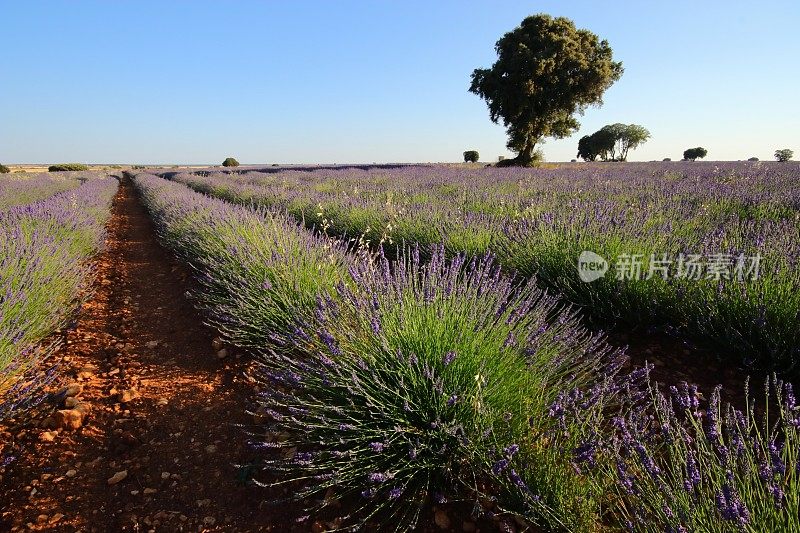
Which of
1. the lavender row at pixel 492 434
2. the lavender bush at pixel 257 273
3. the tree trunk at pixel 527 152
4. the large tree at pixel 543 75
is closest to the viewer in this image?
the lavender row at pixel 492 434

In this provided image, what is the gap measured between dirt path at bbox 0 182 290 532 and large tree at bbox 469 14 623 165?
67.7 feet

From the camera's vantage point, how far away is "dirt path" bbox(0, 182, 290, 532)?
1.69 m

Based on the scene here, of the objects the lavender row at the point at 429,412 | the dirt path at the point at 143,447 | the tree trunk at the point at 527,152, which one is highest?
the tree trunk at the point at 527,152

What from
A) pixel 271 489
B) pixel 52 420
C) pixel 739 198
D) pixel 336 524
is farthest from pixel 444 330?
pixel 739 198

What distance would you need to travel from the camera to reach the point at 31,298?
114 inches

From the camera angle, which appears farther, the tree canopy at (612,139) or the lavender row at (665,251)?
the tree canopy at (612,139)

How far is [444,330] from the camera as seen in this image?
1.87 meters

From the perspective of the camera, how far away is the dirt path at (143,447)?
1687 mm

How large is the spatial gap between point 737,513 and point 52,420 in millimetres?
2908

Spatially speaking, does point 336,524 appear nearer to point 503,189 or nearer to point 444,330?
point 444,330

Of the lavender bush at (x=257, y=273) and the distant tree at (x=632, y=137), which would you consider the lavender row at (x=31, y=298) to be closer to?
the lavender bush at (x=257, y=273)

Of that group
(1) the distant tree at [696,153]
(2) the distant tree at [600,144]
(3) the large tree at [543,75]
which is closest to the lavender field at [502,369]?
(3) the large tree at [543,75]

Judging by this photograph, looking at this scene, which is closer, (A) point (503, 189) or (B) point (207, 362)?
(B) point (207, 362)

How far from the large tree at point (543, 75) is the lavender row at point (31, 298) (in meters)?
19.9
